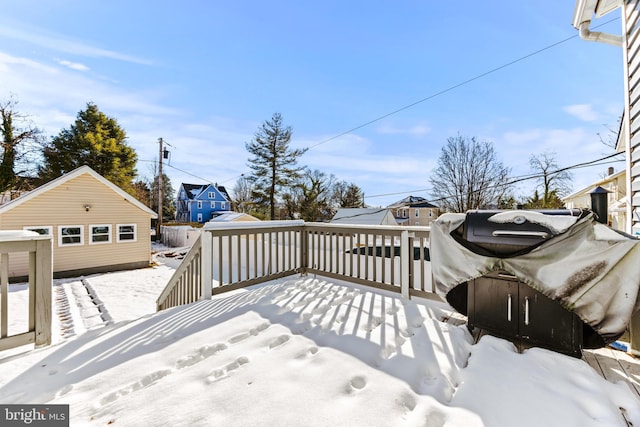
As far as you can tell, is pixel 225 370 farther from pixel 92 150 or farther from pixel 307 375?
pixel 92 150

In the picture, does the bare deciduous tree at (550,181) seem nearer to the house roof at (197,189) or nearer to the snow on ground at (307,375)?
the snow on ground at (307,375)

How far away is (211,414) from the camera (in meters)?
1.34

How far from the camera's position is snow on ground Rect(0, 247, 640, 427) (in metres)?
1.34

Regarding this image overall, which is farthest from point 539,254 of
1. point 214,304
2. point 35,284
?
point 35,284

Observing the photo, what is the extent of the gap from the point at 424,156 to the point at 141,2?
1788 centimetres

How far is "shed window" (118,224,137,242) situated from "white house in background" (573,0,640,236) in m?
15.0

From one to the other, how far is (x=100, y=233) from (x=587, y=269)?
14.5m

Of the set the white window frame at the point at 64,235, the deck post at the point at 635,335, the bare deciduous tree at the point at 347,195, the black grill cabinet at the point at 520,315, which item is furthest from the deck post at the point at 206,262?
the bare deciduous tree at the point at 347,195

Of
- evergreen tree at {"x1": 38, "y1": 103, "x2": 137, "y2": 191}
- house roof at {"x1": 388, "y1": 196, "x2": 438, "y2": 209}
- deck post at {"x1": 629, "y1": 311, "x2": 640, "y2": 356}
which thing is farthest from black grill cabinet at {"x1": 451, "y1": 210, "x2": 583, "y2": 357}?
house roof at {"x1": 388, "y1": 196, "x2": 438, "y2": 209}

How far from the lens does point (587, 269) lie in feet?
5.74

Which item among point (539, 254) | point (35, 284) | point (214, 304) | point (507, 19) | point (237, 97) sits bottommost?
point (214, 304)

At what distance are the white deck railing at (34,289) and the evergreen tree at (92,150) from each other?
65.1 ft

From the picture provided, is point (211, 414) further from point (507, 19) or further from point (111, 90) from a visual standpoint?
point (111, 90)

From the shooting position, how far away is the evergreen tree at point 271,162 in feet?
62.4
